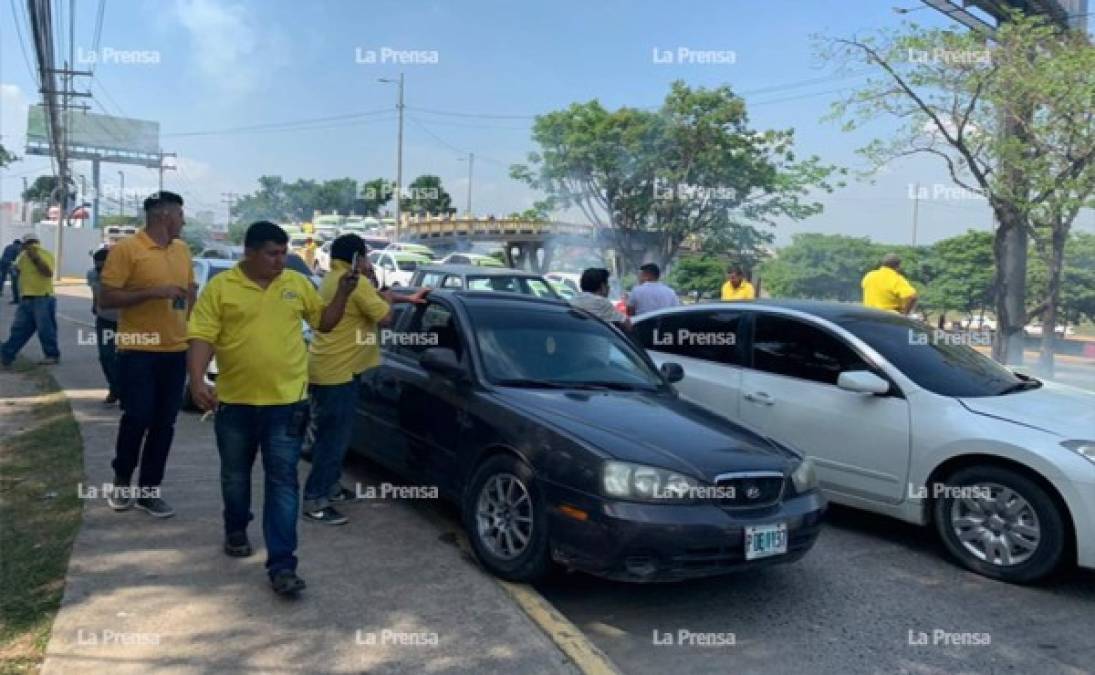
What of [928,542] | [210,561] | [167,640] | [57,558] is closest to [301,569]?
[210,561]

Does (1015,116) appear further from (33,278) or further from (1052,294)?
(33,278)

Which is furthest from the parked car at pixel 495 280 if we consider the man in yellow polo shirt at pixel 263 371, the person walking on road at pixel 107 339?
the man in yellow polo shirt at pixel 263 371

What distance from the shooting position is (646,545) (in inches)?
144

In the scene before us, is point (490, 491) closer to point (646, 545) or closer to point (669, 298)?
point (646, 545)

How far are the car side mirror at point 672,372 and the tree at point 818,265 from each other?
38064mm

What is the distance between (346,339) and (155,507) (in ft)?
4.70

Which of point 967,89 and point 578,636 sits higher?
point 967,89

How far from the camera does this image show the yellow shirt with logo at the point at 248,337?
12.4 feet

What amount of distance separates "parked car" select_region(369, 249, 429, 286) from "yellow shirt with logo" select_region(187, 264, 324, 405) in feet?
71.9

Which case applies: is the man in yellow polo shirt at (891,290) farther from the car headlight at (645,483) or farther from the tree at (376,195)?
the tree at (376,195)

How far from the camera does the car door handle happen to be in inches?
225

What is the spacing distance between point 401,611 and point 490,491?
0.79 metres

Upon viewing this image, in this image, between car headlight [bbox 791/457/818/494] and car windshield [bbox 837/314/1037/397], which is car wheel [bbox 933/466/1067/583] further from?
car headlight [bbox 791/457/818/494]

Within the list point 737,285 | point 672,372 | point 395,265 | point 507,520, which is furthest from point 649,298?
point 395,265
